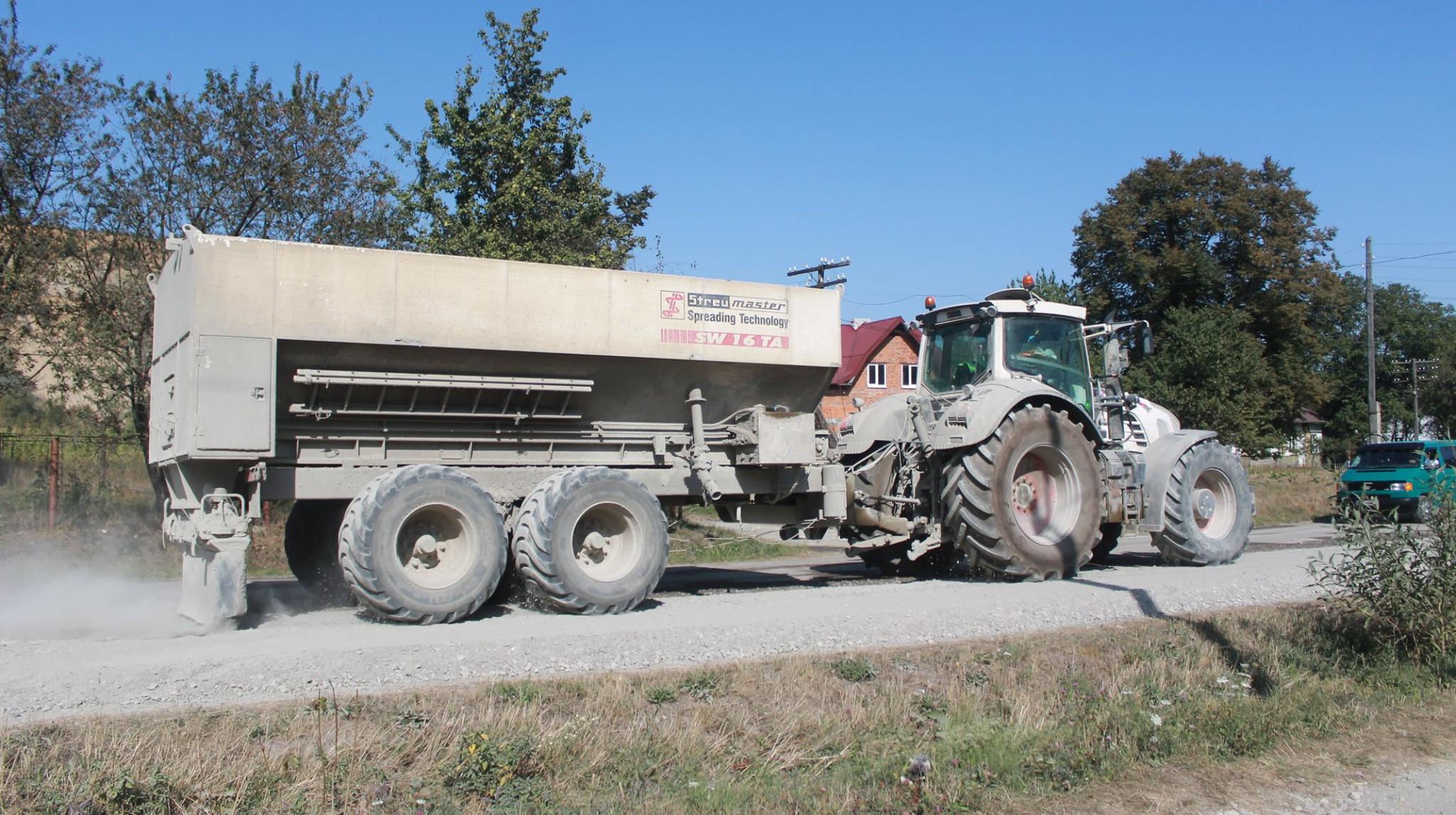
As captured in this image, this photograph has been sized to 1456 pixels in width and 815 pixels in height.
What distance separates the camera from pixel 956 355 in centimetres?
1215

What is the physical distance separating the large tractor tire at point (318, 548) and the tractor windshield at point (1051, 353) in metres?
7.11

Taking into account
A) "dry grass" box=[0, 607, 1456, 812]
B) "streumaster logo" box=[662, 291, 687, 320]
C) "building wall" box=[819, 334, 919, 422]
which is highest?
"building wall" box=[819, 334, 919, 422]

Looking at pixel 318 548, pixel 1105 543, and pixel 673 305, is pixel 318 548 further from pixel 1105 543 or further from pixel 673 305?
pixel 1105 543

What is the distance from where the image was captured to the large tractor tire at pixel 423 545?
8.22 metres

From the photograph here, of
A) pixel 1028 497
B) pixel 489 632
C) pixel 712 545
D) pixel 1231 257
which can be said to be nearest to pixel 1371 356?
pixel 1231 257

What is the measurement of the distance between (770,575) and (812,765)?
308 inches

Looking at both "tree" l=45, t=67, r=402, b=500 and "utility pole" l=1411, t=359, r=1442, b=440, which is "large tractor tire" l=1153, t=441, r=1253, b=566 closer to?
"tree" l=45, t=67, r=402, b=500

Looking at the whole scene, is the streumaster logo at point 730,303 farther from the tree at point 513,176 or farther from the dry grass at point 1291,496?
the dry grass at point 1291,496

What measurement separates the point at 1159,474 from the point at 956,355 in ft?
8.65

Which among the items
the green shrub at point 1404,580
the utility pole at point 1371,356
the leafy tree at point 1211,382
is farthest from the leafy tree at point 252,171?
the utility pole at point 1371,356

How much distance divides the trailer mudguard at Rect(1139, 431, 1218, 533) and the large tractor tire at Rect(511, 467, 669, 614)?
Answer: 587 centimetres

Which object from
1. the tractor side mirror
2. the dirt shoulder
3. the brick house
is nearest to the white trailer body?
→ the dirt shoulder

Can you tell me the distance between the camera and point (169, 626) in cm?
834

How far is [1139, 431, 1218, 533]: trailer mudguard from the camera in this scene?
39.6 feet
